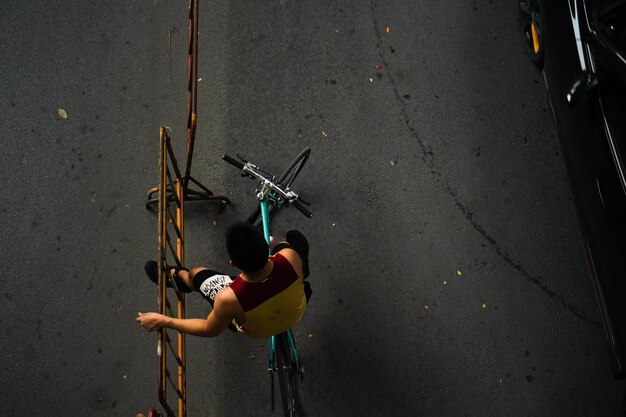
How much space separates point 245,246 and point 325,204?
5.90 ft

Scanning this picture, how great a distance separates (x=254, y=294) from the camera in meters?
2.99

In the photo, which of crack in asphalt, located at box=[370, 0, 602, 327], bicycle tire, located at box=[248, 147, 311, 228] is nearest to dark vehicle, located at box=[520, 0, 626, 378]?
crack in asphalt, located at box=[370, 0, 602, 327]

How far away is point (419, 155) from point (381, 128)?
1.20ft

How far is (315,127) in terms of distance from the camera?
469 centimetres

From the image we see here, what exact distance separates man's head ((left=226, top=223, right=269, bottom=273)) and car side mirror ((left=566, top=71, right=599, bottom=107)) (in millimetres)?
2247

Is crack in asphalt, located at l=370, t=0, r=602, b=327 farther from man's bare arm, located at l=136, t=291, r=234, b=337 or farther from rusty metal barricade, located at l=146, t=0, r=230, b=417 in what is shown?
man's bare arm, located at l=136, t=291, r=234, b=337

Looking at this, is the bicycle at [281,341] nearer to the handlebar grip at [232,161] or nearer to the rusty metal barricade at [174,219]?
the handlebar grip at [232,161]

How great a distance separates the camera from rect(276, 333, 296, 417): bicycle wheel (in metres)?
3.71

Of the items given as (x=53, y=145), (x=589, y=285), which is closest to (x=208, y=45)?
(x=53, y=145)

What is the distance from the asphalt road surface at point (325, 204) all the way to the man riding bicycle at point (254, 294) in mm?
1057

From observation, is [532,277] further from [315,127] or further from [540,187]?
[315,127]

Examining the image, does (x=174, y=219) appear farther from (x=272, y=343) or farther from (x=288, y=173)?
(x=272, y=343)

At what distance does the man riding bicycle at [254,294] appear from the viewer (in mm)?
2791

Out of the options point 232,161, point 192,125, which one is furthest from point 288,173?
point 192,125
